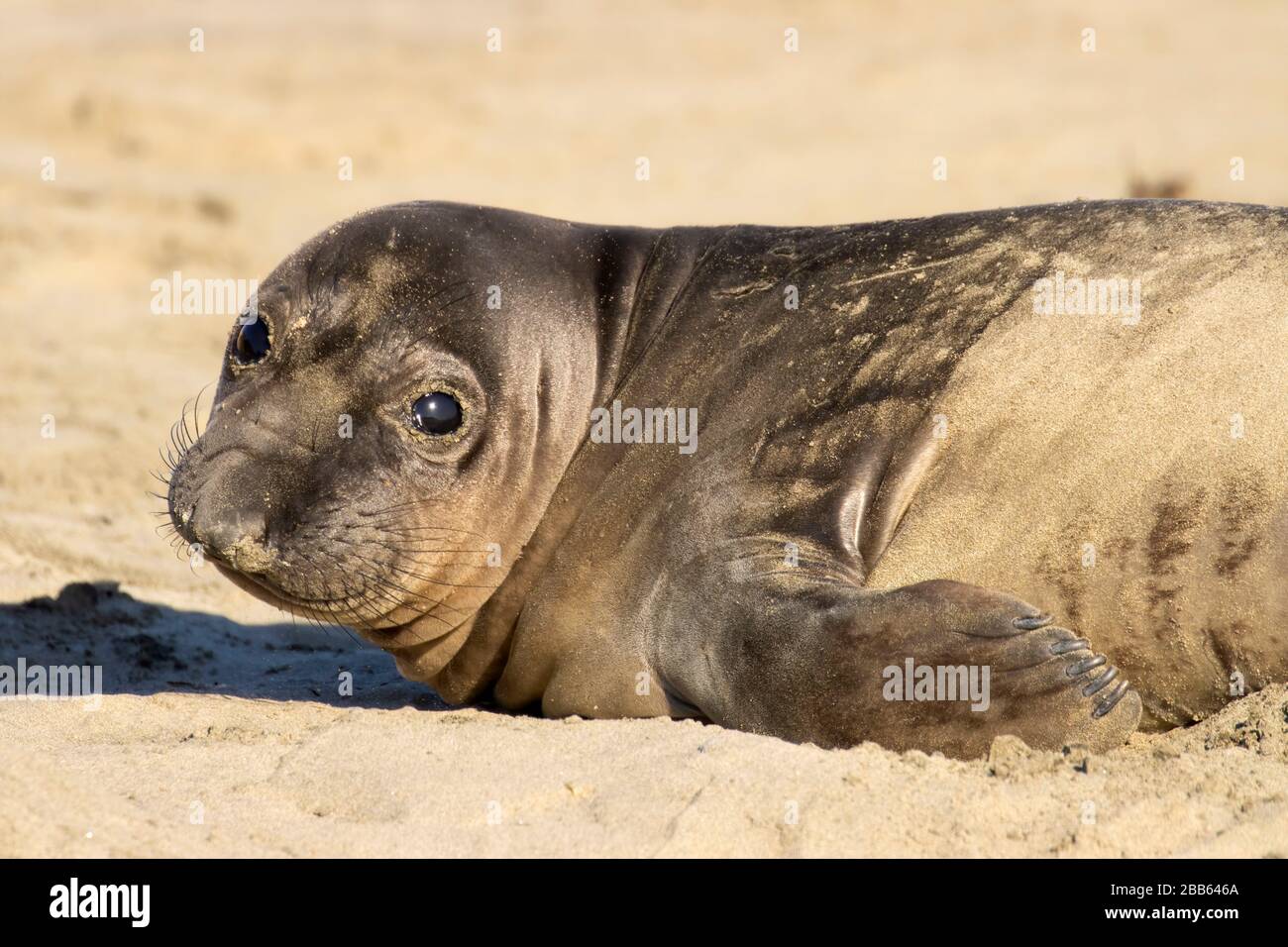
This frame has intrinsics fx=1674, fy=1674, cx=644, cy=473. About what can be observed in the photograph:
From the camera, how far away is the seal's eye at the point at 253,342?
15.6 feet

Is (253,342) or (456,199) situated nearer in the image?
(253,342)

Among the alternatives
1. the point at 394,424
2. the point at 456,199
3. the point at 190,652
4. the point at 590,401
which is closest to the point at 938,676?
the point at 590,401

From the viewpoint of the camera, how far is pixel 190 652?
5.83 meters

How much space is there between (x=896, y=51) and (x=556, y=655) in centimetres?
1374

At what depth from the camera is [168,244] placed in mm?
11469

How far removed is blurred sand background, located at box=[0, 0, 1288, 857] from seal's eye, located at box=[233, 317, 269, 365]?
1.00m

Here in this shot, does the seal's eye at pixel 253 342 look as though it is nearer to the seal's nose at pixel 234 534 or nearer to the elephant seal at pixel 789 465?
the elephant seal at pixel 789 465

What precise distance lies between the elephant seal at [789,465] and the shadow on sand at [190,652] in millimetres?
612

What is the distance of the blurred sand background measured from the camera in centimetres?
340

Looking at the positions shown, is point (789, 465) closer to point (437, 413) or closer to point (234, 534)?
point (437, 413)

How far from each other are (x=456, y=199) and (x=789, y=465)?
Answer: 890 cm

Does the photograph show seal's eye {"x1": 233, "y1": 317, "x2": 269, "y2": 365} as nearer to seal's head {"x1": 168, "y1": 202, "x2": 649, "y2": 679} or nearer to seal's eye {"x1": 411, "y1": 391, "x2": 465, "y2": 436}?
seal's head {"x1": 168, "y1": 202, "x2": 649, "y2": 679}

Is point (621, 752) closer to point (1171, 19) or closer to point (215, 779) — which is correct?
point (215, 779)

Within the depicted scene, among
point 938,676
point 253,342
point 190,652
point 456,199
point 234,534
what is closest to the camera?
point 938,676
